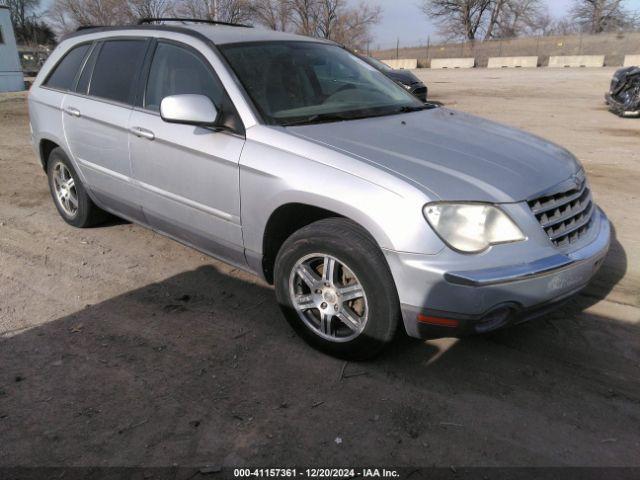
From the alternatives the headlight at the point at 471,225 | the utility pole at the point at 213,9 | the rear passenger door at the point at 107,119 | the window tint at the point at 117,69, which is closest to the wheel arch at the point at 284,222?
the headlight at the point at 471,225

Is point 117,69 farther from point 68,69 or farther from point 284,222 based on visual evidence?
point 284,222

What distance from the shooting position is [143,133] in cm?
386

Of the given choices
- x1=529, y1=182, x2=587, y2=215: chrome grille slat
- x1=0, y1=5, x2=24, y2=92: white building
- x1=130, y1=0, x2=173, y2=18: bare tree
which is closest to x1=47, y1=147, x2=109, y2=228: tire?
x1=529, y1=182, x2=587, y2=215: chrome grille slat

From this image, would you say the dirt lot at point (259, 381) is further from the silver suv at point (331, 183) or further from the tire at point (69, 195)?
the tire at point (69, 195)

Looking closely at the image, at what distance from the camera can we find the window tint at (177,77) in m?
3.57

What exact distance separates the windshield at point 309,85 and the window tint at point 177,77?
19 centimetres

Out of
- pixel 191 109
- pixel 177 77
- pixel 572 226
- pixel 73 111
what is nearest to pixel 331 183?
pixel 191 109

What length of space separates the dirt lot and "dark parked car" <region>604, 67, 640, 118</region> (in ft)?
29.6

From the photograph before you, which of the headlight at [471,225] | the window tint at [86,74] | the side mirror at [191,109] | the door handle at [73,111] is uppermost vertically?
the window tint at [86,74]

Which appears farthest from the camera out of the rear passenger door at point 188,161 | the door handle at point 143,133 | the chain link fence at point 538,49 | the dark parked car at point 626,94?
the chain link fence at point 538,49

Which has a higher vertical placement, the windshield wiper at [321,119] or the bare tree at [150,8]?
the bare tree at [150,8]

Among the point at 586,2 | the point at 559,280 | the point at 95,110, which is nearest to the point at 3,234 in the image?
the point at 95,110

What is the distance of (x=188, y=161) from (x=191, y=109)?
41 centimetres

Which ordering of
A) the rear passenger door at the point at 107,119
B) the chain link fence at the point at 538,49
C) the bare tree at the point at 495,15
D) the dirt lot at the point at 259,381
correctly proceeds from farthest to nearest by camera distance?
the bare tree at the point at 495,15
the chain link fence at the point at 538,49
the rear passenger door at the point at 107,119
the dirt lot at the point at 259,381
